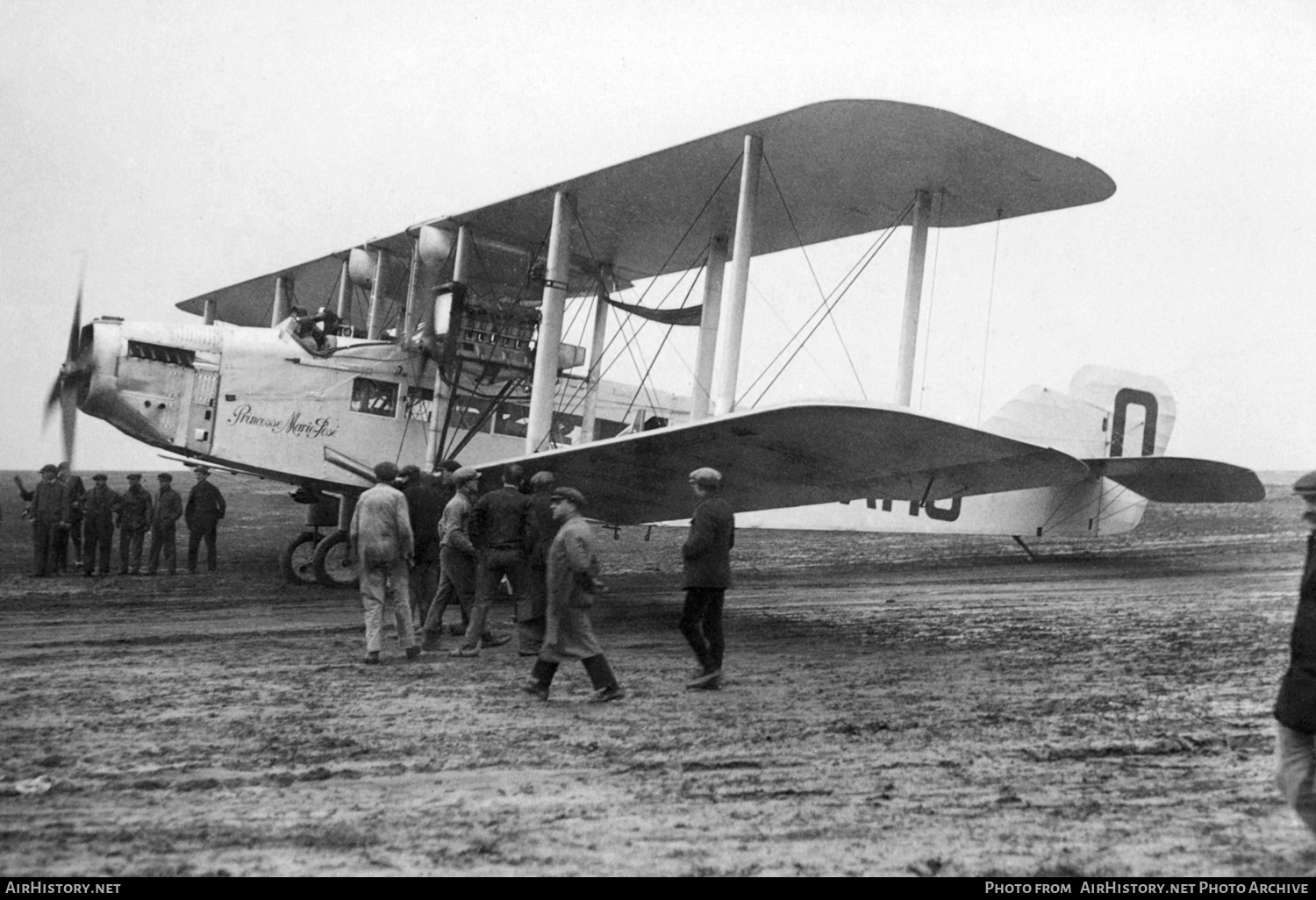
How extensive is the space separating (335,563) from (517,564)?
503cm

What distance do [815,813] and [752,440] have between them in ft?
13.7

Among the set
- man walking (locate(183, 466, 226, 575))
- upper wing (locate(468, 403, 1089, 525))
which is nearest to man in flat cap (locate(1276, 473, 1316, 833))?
upper wing (locate(468, 403, 1089, 525))

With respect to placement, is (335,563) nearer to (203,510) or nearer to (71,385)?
(203,510)

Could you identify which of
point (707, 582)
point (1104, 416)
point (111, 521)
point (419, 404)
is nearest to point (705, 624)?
point (707, 582)

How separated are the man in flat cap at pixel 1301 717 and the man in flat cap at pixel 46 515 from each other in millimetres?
12775

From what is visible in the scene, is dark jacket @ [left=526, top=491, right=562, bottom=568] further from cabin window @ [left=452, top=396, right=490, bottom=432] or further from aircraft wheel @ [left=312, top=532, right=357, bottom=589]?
cabin window @ [left=452, top=396, right=490, bottom=432]

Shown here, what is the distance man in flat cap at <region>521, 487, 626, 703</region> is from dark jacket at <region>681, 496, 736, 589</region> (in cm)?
60

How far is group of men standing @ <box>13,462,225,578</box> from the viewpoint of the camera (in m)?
12.6

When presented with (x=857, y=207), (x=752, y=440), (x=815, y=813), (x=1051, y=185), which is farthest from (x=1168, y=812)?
(x=857, y=207)

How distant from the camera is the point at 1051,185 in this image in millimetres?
9312

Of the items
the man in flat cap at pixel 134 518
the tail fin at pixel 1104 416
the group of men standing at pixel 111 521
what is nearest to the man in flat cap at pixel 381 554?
the group of men standing at pixel 111 521

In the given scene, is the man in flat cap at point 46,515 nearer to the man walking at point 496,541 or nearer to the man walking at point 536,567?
the man walking at point 496,541

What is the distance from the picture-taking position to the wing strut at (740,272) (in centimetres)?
846
